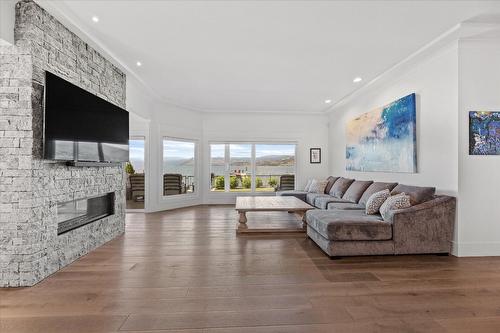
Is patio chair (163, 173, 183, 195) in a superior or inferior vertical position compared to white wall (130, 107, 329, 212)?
inferior

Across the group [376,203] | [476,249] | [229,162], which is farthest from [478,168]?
[229,162]

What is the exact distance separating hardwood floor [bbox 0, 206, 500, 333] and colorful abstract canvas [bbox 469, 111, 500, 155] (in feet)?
4.60

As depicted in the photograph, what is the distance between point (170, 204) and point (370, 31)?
19.8ft

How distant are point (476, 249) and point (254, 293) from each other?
3089 mm

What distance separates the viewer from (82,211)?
3727mm

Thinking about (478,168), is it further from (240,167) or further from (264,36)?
(240,167)

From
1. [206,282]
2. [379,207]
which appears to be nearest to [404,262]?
[379,207]

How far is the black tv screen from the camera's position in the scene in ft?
9.23

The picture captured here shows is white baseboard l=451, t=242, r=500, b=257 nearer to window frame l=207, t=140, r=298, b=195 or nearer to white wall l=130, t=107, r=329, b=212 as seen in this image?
white wall l=130, t=107, r=329, b=212

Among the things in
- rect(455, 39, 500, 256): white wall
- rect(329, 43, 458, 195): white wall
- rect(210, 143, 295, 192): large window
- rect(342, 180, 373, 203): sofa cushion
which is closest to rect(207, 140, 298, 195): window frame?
rect(210, 143, 295, 192): large window

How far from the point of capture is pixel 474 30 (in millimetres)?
3256

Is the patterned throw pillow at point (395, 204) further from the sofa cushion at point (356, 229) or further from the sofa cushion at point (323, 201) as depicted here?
the sofa cushion at point (323, 201)

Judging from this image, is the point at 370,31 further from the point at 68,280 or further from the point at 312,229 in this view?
the point at 68,280

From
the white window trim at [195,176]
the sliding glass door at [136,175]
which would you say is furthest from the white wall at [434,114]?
the sliding glass door at [136,175]
